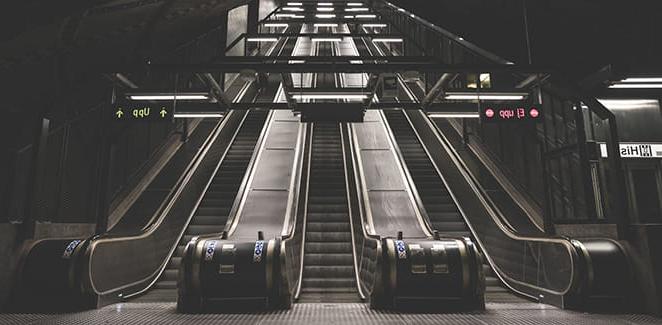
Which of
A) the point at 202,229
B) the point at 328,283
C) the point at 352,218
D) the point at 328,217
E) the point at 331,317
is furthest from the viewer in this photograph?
the point at 328,217

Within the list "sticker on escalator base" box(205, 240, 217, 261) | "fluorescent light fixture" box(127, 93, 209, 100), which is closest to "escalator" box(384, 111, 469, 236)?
"sticker on escalator base" box(205, 240, 217, 261)

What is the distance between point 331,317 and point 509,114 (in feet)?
15.6

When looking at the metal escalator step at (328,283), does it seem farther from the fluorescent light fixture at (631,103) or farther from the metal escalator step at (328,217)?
the fluorescent light fixture at (631,103)

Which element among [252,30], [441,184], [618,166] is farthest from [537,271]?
[252,30]

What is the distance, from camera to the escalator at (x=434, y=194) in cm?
635

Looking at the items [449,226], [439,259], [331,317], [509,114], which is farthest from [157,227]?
[509,114]

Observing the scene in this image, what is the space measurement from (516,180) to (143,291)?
26.2 feet

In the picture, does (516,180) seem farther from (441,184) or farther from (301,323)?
(301,323)

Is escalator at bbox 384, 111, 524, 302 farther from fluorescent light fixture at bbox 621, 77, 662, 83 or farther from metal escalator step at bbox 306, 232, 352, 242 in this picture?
fluorescent light fixture at bbox 621, 77, 662, 83

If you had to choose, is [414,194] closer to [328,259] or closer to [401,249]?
[328,259]

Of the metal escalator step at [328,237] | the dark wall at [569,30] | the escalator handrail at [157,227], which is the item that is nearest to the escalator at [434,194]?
the metal escalator step at [328,237]

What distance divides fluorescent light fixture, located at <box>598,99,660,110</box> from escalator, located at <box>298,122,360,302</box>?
21.8ft

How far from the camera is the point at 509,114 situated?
22.2 ft

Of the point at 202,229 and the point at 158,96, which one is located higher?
the point at 158,96
